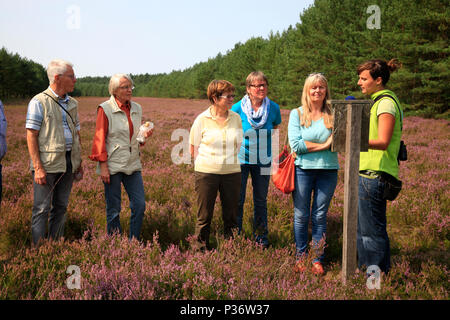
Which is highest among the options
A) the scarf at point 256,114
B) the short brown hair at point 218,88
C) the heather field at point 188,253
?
the short brown hair at point 218,88

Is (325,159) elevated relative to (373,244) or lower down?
elevated

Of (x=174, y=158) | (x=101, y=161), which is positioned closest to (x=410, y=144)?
(x=174, y=158)

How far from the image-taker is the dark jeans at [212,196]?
11.1 feet

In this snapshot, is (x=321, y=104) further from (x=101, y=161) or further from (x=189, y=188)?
(x=189, y=188)

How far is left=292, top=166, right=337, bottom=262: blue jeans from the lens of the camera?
3316mm

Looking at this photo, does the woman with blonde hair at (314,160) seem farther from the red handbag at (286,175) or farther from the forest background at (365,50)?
the forest background at (365,50)

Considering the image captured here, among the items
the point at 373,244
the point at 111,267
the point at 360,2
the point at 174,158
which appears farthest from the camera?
the point at 360,2

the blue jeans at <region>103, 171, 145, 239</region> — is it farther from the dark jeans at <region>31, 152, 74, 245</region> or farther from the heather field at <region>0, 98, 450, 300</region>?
the dark jeans at <region>31, 152, 74, 245</region>

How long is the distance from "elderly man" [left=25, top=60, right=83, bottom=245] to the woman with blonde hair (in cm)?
239

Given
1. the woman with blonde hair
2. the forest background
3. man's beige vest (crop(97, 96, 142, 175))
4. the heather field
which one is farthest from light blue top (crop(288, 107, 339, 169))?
the forest background

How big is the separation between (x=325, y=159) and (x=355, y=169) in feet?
1.91

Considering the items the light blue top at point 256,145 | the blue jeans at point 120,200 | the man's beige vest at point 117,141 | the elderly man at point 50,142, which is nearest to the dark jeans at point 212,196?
the light blue top at point 256,145

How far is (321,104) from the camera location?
3336 mm

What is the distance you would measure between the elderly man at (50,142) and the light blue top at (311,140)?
239cm
